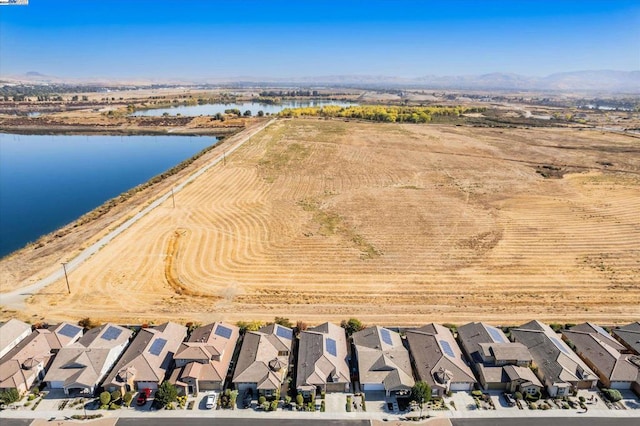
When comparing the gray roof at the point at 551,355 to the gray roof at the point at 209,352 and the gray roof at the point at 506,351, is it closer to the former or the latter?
the gray roof at the point at 506,351

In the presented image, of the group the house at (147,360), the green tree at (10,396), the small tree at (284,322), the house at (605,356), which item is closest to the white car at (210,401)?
the house at (147,360)

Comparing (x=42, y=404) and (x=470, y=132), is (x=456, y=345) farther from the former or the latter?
(x=470, y=132)

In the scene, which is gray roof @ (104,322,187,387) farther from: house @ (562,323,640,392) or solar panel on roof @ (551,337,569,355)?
house @ (562,323,640,392)

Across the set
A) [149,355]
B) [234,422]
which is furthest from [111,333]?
[234,422]

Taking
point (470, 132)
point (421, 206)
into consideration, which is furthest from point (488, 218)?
point (470, 132)

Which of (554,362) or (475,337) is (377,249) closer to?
(475,337)

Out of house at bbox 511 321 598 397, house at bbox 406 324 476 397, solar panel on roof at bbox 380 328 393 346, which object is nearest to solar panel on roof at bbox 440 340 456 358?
house at bbox 406 324 476 397
